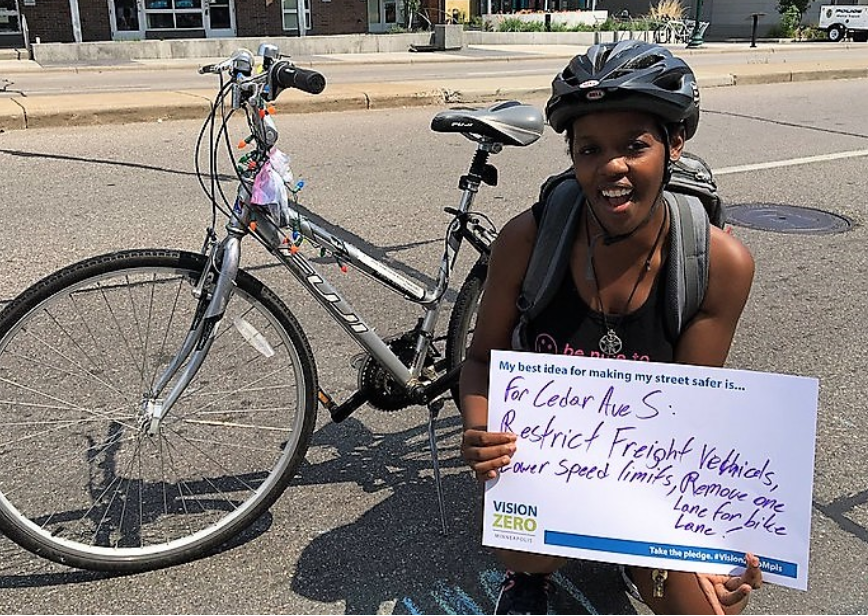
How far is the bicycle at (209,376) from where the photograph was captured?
2.40 m

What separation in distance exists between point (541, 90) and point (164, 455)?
411 inches

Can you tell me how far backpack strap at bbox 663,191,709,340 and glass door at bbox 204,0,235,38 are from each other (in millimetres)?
28253

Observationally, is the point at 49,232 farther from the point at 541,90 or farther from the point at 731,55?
the point at 731,55

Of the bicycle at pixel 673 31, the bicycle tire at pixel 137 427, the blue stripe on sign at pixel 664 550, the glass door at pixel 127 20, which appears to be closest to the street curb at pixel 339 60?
the bicycle at pixel 673 31

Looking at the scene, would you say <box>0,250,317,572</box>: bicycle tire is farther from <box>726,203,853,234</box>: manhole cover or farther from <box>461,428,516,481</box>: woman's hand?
<box>726,203,853,234</box>: manhole cover

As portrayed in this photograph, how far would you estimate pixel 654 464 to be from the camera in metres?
1.96

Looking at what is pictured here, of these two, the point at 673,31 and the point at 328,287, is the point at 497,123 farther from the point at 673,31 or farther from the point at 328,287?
the point at 673,31

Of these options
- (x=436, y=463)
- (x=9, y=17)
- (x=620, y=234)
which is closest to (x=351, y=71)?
(x=9, y=17)

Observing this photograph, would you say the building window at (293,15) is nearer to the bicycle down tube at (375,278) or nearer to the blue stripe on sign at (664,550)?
the bicycle down tube at (375,278)

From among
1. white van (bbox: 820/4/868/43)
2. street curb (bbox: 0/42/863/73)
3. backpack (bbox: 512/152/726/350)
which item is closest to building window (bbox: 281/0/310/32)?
street curb (bbox: 0/42/863/73)

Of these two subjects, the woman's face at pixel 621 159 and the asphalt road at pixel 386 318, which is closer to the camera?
the woman's face at pixel 621 159

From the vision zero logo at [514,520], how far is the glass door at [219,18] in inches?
1118

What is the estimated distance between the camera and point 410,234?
5.70m

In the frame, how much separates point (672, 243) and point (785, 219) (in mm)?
4577
